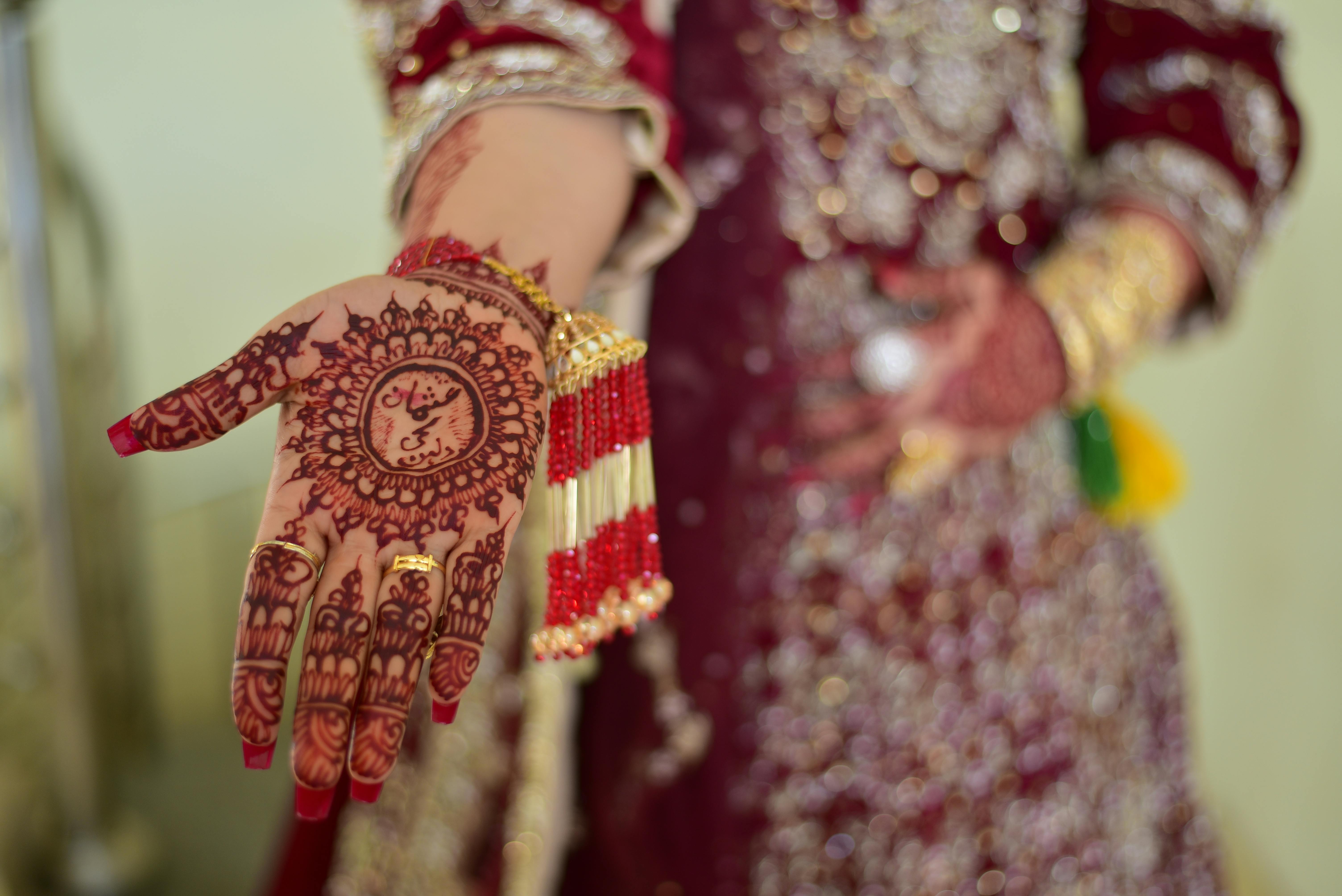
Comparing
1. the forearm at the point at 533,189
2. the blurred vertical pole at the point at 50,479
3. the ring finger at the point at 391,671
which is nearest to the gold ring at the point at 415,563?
the ring finger at the point at 391,671

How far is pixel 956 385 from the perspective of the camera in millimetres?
523

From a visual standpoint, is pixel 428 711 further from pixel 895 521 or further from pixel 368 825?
pixel 895 521

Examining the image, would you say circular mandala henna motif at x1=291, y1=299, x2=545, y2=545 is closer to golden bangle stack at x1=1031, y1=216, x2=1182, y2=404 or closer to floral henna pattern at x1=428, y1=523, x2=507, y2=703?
floral henna pattern at x1=428, y1=523, x2=507, y2=703

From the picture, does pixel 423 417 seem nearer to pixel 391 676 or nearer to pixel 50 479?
pixel 391 676

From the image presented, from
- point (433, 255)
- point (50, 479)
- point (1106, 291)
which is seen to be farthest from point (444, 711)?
point (50, 479)

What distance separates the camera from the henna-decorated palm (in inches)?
8.5

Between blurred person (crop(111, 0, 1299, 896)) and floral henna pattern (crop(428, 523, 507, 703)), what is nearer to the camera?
floral henna pattern (crop(428, 523, 507, 703))

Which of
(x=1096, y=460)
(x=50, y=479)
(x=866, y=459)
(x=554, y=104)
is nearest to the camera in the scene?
(x=554, y=104)

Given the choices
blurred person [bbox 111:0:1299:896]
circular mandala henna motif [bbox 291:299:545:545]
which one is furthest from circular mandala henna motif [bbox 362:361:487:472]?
blurred person [bbox 111:0:1299:896]

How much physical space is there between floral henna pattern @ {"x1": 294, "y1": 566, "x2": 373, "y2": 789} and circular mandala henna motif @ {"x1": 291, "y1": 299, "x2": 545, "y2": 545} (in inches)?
0.9

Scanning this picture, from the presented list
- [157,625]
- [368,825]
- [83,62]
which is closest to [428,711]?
[368,825]

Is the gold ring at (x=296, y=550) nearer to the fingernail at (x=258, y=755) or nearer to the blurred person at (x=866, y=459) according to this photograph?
the fingernail at (x=258, y=755)

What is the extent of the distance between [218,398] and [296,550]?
48 mm

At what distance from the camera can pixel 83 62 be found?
883 millimetres
